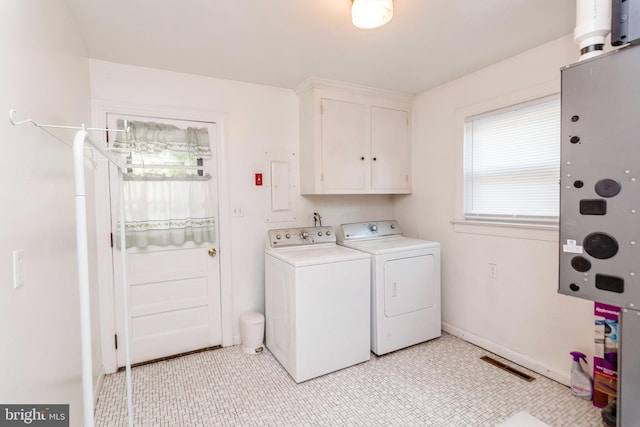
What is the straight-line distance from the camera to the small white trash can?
2785 mm

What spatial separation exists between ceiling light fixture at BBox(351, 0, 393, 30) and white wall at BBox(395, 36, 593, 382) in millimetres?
1390

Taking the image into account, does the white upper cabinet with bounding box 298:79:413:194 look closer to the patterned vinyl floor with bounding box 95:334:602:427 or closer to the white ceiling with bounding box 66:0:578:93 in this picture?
the white ceiling with bounding box 66:0:578:93

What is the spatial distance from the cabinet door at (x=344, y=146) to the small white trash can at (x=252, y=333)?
1.34 m

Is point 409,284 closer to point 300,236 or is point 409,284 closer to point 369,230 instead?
point 369,230

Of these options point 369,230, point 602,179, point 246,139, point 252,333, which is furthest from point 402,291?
point 246,139

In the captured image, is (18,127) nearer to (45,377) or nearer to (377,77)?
(45,377)

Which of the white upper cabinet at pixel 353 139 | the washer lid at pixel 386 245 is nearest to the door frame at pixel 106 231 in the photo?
the white upper cabinet at pixel 353 139

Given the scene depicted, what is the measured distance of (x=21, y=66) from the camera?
3.88 feet

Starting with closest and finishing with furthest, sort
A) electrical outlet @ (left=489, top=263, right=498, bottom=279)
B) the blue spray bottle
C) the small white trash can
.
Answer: the blue spray bottle < electrical outlet @ (left=489, top=263, right=498, bottom=279) < the small white trash can

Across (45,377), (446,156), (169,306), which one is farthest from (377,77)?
(45,377)


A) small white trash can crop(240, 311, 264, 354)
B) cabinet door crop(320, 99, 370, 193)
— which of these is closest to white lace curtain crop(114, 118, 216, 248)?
small white trash can crop(240, 311, 264, 354)

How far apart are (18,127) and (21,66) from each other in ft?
0.85

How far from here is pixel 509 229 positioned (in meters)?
2.54

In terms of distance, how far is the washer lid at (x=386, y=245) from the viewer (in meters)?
2.72
